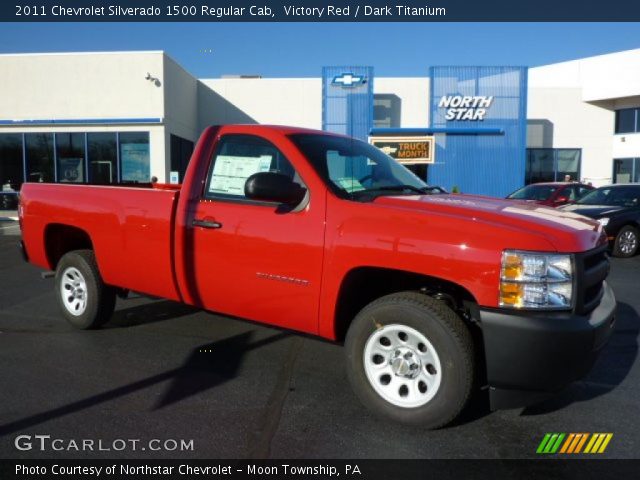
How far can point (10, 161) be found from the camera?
21109mm

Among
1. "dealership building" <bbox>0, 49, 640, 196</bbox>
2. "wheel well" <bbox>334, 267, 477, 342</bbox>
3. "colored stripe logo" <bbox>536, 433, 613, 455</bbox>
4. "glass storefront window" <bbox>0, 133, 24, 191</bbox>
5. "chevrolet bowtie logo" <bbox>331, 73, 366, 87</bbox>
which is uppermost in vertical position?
"chevrolet bowtie logo" <bbox>331, 73, 366, 87</bbox>

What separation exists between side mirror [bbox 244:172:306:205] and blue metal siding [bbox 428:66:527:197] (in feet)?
72.7

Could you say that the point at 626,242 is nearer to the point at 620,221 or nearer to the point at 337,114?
the point at 620,221

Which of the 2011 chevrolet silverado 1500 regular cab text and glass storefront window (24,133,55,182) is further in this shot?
glass storefront window (24,133,55,182)

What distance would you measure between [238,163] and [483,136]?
2302 cm

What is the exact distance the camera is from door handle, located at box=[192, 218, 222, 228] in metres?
3.91

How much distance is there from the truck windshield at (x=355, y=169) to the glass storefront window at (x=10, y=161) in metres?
20.8

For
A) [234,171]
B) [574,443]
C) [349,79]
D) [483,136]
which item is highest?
[349,79]

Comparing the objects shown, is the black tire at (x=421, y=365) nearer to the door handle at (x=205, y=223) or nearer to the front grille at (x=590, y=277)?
the front grille at (x=590, y=277)

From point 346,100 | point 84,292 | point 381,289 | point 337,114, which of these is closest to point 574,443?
point 381,289

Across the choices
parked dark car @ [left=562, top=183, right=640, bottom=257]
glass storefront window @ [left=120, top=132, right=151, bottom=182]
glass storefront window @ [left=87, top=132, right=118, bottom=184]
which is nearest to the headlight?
parked dark car @ [left=562, top=183, right=640, bottom=257]

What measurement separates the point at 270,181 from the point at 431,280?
3.99 feet

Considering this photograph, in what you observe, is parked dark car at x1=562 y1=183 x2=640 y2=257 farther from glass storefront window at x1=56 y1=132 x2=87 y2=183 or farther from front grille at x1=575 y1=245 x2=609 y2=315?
glass storefront window at x1=56 y1=132 x2=87 y2=183

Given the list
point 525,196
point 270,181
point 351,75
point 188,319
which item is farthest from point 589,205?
point 351,75
